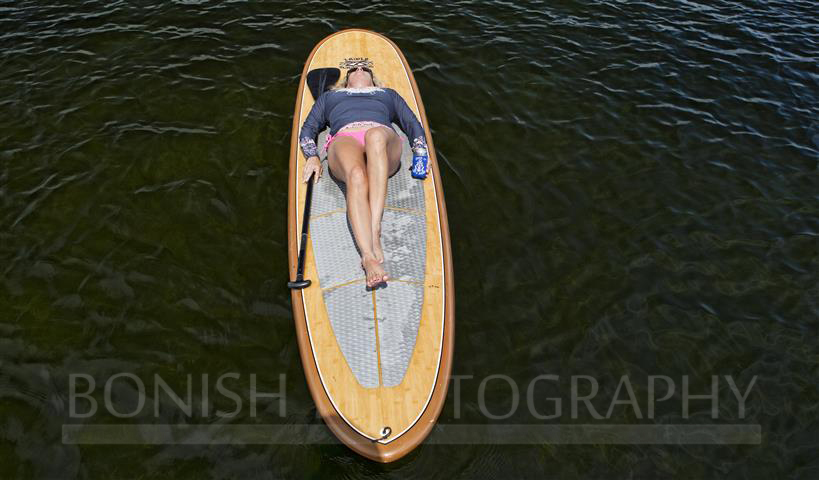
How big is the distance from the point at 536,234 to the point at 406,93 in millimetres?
3891

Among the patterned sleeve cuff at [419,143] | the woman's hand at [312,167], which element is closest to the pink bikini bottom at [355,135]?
the woman's hand at [312,167]

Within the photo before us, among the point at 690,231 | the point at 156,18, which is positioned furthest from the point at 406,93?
the point at 156,18

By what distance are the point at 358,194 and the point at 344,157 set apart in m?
0.68

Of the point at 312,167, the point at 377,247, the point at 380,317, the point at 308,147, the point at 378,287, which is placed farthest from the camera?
the point at 308,147

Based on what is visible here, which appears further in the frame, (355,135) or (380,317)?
(355,135)

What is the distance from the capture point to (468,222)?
8086 mm

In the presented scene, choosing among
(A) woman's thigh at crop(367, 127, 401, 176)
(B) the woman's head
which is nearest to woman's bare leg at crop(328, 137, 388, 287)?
(A) woman's thigh at crop(367, 127, 401, 176)

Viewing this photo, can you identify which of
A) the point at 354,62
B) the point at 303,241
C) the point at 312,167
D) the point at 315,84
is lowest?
the point at 303,241

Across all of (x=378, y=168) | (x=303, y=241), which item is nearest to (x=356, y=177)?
(x=378, y=168)

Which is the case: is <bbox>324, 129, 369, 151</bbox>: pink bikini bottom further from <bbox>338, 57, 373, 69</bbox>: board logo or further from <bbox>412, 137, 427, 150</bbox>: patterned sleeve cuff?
<bbox>338, 57, 373, 69</bbox>: board logo

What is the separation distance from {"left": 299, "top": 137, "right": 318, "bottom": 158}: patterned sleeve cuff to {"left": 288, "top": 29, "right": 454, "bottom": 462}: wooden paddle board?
23cm

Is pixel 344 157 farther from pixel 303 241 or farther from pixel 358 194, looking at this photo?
pixel 303 241

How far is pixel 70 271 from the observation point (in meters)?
7.09

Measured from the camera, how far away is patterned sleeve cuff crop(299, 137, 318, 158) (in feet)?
26.0
